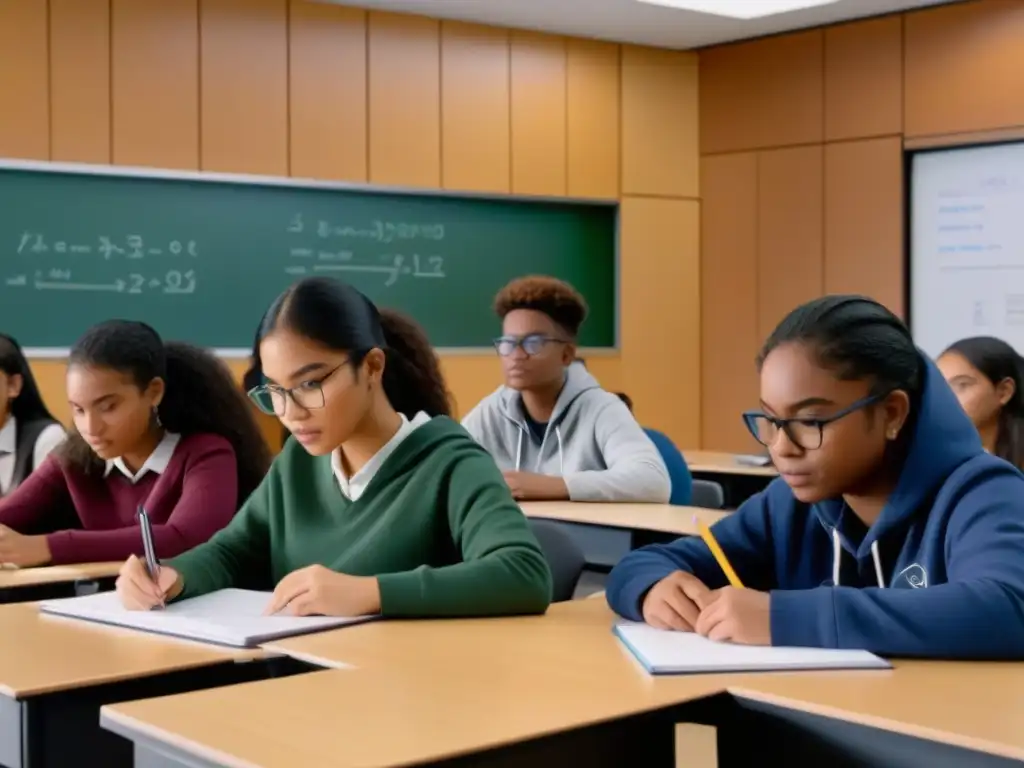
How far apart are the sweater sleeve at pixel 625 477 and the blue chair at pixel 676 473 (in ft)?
0.31

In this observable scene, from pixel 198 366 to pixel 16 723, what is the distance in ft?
4.54

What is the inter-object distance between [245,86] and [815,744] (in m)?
5.03

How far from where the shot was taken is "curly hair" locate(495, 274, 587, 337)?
13.4ft

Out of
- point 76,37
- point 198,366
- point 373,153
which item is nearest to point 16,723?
point 198,366

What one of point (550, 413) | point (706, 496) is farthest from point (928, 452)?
point (706, 496)

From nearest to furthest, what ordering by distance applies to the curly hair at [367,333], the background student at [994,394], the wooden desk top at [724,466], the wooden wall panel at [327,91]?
the curly hair at [367,333] → the background student at [994,394] → the wooden desk top at [724,466] → the wooden wall panel at [327,91]

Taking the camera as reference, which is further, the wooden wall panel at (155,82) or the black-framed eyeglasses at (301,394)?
the wooden wall panel at (155,82)

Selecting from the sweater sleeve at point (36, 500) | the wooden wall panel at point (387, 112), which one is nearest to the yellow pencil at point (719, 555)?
the sweater sleeve at point (36, 500)

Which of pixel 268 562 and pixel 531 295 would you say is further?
pixel 531 295

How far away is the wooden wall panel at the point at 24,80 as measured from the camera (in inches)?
212

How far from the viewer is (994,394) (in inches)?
141

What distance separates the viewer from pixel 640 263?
23.5ft

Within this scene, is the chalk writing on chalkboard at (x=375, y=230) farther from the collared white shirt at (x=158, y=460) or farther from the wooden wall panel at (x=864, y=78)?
the collared white shirt at (x=158, y=460)

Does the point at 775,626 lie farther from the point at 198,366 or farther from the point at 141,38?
the point at 141,38
